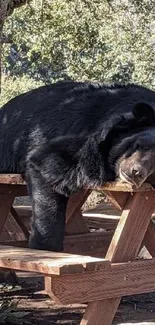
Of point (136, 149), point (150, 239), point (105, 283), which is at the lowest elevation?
point (150, 239)

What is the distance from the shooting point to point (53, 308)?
16.9 feet

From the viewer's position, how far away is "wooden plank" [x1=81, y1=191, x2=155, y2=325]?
387cm

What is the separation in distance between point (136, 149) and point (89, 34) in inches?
401

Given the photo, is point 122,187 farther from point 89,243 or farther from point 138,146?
point 89,243

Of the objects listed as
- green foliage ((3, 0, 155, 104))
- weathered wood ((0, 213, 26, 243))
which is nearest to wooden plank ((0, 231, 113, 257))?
weathered wood ((0, 213, 26, 243))

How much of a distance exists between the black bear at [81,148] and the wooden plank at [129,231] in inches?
8.6

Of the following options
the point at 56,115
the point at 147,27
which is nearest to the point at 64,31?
the point at 147,27

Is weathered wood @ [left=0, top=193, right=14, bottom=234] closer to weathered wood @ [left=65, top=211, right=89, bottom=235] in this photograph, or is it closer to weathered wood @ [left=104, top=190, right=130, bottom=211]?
weathered wood @ [left=65, top=211, right=89, bottom=235]

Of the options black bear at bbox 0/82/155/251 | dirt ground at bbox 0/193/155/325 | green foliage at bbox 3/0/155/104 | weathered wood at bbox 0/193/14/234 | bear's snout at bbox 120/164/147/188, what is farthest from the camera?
green foliage at bbox 3/0/155/104

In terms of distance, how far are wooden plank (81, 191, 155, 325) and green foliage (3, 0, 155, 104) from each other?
8722mm

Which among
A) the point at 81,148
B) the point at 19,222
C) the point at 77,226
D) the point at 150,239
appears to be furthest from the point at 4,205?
the point at 81,148

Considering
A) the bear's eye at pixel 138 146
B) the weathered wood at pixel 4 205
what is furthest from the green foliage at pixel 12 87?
the bear's eye at pixel 138 146

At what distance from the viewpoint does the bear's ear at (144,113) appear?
394 centimetres

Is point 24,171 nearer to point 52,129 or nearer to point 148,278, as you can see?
point 52,129
